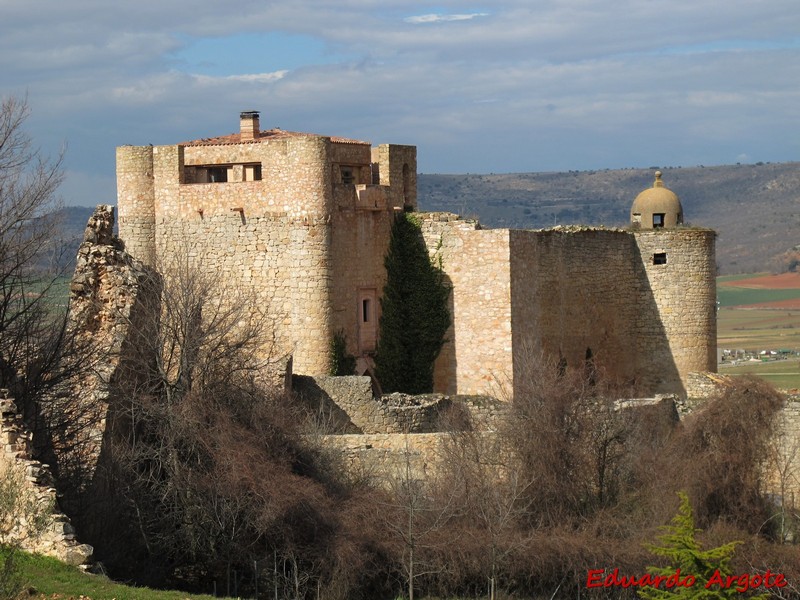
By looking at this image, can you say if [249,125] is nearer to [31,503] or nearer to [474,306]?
[474,306]

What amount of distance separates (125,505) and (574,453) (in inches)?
309

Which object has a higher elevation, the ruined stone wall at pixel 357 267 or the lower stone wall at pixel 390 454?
the ruined stone wall at pixel 357 267

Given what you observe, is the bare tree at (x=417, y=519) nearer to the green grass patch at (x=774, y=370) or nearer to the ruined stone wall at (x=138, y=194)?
the ruined stone wall at (x=138, y=194)

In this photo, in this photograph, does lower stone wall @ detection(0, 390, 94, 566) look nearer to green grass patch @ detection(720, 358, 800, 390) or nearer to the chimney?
the chimney

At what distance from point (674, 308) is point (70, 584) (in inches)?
779

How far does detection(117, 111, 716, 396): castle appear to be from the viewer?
2969cm

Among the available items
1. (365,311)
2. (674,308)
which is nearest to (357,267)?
(365,311)

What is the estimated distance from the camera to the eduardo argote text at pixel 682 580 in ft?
73.8

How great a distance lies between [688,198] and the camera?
163m

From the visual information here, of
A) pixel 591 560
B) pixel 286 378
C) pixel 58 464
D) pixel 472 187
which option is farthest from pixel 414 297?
pixel 472 187

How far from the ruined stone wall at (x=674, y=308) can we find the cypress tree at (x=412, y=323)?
617cm

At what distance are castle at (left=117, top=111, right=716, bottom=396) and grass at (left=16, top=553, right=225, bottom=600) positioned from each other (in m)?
11.2

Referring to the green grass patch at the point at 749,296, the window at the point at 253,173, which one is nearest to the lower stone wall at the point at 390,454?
the window at the point at 253,173

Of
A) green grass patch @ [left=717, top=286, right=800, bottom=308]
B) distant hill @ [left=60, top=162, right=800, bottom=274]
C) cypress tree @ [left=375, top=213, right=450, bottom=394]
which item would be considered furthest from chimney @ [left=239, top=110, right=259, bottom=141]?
distant hill @ [left=60, top=162, right=800, bottom=274]
